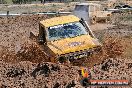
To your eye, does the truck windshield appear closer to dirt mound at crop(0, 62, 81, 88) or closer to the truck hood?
the truck hood

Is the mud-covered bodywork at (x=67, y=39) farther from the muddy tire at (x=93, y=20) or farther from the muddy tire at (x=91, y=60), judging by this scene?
the muddy tire at (x=93, y=20)

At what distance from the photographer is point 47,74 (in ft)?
34.6

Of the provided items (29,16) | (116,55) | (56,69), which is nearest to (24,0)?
(29,16)

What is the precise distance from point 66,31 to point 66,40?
2.82 ft

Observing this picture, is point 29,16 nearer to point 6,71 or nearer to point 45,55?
point 45,55

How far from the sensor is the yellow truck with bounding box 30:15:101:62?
13.9 meters

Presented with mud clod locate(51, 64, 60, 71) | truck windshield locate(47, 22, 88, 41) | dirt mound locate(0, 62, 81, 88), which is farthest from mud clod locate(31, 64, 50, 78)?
truck windshield locate(47, 22, 88, 41)

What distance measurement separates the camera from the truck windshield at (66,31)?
1528cm

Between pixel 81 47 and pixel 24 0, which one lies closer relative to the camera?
pixel 81 47

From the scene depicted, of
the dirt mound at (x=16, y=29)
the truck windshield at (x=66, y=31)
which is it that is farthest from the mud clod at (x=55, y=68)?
the dirt mound at (x=16, y=29)

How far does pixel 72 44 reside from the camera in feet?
47.1

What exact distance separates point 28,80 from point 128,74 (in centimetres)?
257

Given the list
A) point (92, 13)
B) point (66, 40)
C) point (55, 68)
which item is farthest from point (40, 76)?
point (92, 13)

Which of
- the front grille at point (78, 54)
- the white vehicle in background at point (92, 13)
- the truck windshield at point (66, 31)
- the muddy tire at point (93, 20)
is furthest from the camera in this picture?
the white vehicle in background at point (92, 13)
